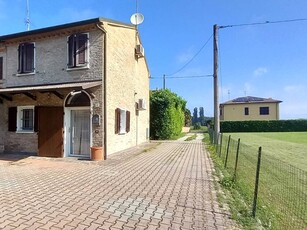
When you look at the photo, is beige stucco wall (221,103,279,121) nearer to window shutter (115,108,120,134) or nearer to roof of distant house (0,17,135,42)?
roof of distant house (0,17,135,42)

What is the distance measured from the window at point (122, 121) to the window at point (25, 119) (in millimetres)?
4627

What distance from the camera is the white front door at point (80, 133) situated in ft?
41.7

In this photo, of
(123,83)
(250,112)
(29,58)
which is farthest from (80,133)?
(250,112)

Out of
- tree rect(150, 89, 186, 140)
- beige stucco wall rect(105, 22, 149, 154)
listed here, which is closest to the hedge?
tree rect(150, 89, 186, 140)

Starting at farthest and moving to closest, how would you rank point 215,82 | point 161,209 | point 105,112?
1. point 215,82
2. point 105,112
3. point 161,209

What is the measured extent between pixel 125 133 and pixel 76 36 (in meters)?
6.31

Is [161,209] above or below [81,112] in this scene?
below

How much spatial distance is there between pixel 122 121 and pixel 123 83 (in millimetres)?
2361

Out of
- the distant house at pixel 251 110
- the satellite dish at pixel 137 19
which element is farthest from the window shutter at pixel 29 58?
the distant house at pixel 251 110

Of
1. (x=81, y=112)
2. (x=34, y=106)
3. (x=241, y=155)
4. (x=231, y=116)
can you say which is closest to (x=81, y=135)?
(x=81, y=112)

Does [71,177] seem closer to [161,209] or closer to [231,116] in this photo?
[161,209]

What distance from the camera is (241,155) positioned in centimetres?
1267

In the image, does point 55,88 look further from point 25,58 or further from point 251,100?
point 251,100

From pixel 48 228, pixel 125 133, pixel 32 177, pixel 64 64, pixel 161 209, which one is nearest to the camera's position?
pixel 48 228
